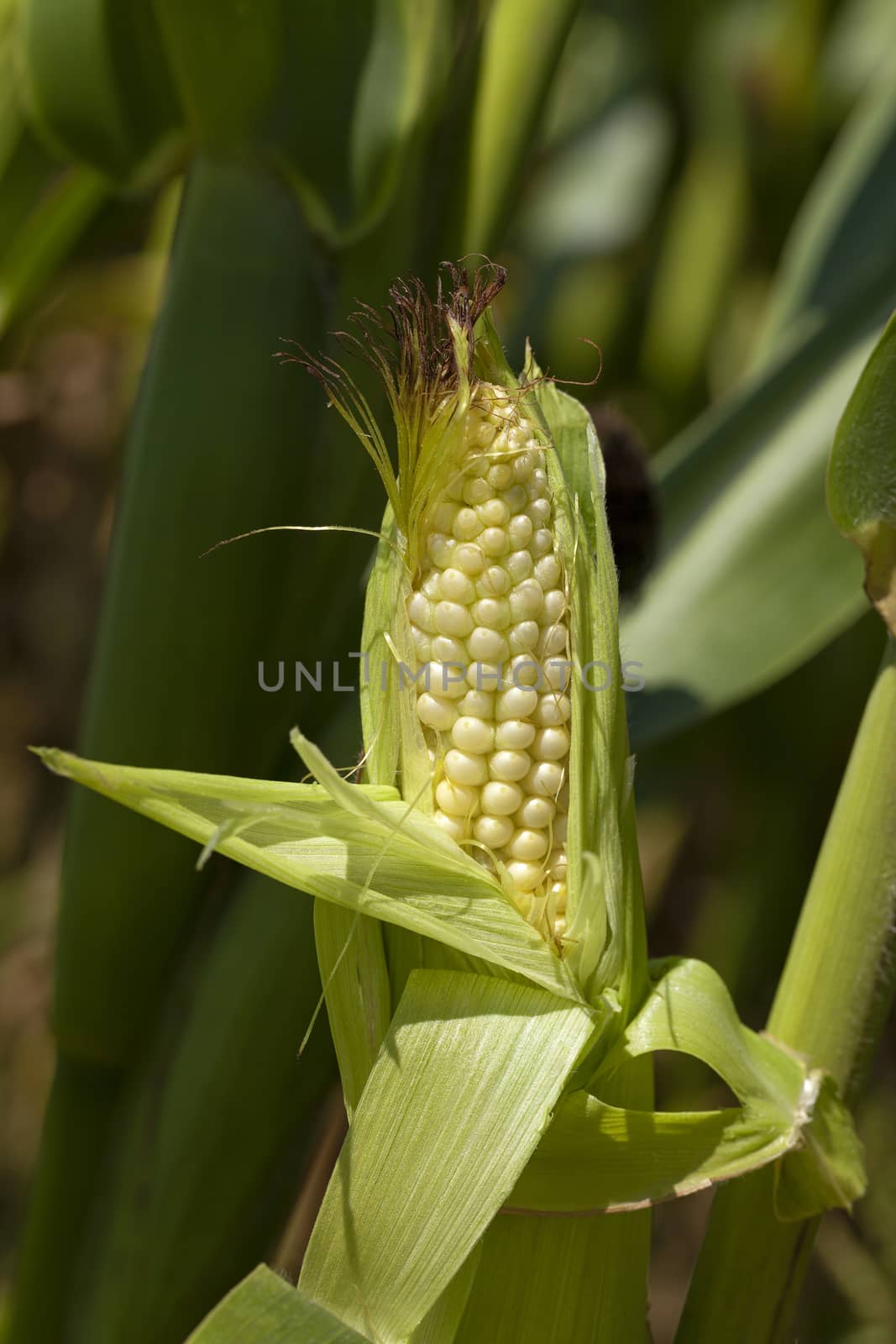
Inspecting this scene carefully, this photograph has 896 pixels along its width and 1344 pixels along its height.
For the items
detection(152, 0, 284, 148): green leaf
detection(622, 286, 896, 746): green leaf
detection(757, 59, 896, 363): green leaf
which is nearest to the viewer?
detection(152, 0, 284, 148): green leaf

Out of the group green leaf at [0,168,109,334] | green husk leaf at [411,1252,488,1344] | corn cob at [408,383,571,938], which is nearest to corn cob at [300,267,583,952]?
corn cob at [408,383,571,938]

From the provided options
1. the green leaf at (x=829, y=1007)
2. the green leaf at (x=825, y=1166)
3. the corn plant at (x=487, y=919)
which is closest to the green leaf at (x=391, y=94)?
the corn plant at (x=487, y=919)

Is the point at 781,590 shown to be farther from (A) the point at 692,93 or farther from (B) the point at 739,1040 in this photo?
(A) the point at 692,93

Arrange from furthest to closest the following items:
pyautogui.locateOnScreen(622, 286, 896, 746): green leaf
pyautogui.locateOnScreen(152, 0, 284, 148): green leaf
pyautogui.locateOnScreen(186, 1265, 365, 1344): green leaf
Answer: pyautogui.locateOnScreen(622, 286, 896, 746): green leaf
pyautogui.locateOnScreen(152, 0, 284, 148): green leaf
pyautogui.locateOnScreen(186, 1265, 365, 1344): green leaf

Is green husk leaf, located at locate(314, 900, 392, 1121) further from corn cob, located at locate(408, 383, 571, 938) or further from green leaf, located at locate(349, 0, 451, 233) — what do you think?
green leaf, located at locate(349, 0, 451, 233)

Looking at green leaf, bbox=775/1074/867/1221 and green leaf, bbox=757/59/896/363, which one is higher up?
green leaf, bbox=757/59/896/363

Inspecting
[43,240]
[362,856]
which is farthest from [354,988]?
[43,240]

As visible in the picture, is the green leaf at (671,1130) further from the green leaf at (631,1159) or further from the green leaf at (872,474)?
the green leaf at (872,474)

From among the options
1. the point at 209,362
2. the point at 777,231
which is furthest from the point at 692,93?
the point at 209,362
